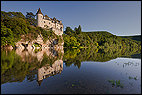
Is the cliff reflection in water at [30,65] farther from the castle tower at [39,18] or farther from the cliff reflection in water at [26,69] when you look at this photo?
the castle tower at [39,18]

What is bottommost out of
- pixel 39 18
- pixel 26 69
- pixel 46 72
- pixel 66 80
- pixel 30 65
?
pixel 66 80

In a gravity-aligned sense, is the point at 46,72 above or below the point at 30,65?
below

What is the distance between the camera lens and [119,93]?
238 inches

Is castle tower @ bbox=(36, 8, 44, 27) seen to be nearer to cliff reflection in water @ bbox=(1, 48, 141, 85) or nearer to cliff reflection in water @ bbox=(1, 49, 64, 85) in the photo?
cliff reflection in water @ bbox=(1, 48, 141, 85)

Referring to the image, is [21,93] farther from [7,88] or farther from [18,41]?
[18,41]

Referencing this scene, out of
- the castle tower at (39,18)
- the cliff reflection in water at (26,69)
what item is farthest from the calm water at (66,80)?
the castle tower at (39,18)

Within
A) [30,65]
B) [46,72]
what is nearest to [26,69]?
[30,65]

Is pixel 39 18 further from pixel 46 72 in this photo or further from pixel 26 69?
pixel 46 72

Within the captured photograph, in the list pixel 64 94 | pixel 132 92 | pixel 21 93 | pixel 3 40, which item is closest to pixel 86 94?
pixel 64 94

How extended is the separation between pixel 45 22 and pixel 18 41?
35.6 metres

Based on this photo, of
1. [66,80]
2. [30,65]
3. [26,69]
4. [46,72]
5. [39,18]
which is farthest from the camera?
[39,18]

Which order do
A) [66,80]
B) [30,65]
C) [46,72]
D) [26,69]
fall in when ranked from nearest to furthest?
[66,80]
[46,72]
[26,69]
[30,65]

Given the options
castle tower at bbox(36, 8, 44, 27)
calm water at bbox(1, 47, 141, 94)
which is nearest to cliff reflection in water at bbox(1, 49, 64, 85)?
calm water at bbox(1, 47, 141, 94)

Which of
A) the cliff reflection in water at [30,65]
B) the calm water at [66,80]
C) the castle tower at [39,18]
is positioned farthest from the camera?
the castle tower at [39,18]
